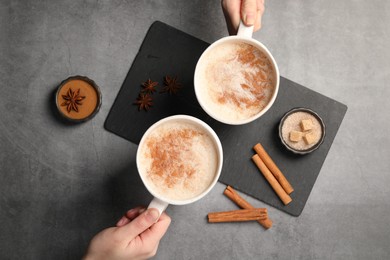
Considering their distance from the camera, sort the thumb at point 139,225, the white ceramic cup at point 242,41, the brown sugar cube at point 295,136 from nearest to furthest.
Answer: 1. the thumb at point 139,225
2. the white ceramic cup at point 242,41
3. the brown sugar cube at point 295,136

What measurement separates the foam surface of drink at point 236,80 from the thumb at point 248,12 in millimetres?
89

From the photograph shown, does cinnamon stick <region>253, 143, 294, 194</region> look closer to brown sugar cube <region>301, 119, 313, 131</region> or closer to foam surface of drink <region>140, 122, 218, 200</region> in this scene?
brown sugar cube <region>301, 119, 313, 131</region>

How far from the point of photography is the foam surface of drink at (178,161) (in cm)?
162

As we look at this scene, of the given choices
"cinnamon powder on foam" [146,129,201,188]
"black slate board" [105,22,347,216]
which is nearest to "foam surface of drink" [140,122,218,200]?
"cinnamon powder on foam" [146,129,201,188]

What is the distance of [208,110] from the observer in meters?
1.69

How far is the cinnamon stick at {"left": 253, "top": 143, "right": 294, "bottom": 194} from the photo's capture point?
1948 mm

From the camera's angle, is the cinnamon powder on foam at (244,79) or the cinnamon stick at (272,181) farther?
the cinnamon stick at (272,181)

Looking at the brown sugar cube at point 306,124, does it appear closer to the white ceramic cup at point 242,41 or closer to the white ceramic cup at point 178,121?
the white ceramic cup at point 242,41

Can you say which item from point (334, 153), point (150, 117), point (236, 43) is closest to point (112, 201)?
point (150, 117)

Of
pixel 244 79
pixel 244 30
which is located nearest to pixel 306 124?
pixel 244 79

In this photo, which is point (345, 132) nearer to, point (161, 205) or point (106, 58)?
point (161, 205)

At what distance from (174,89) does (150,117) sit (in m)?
0.17

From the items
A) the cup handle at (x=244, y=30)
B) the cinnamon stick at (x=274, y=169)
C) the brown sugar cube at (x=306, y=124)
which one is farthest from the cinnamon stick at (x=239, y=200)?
the cup handle at (x=244, y=30)

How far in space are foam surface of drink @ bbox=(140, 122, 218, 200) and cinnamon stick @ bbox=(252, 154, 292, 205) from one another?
372 millimetres
